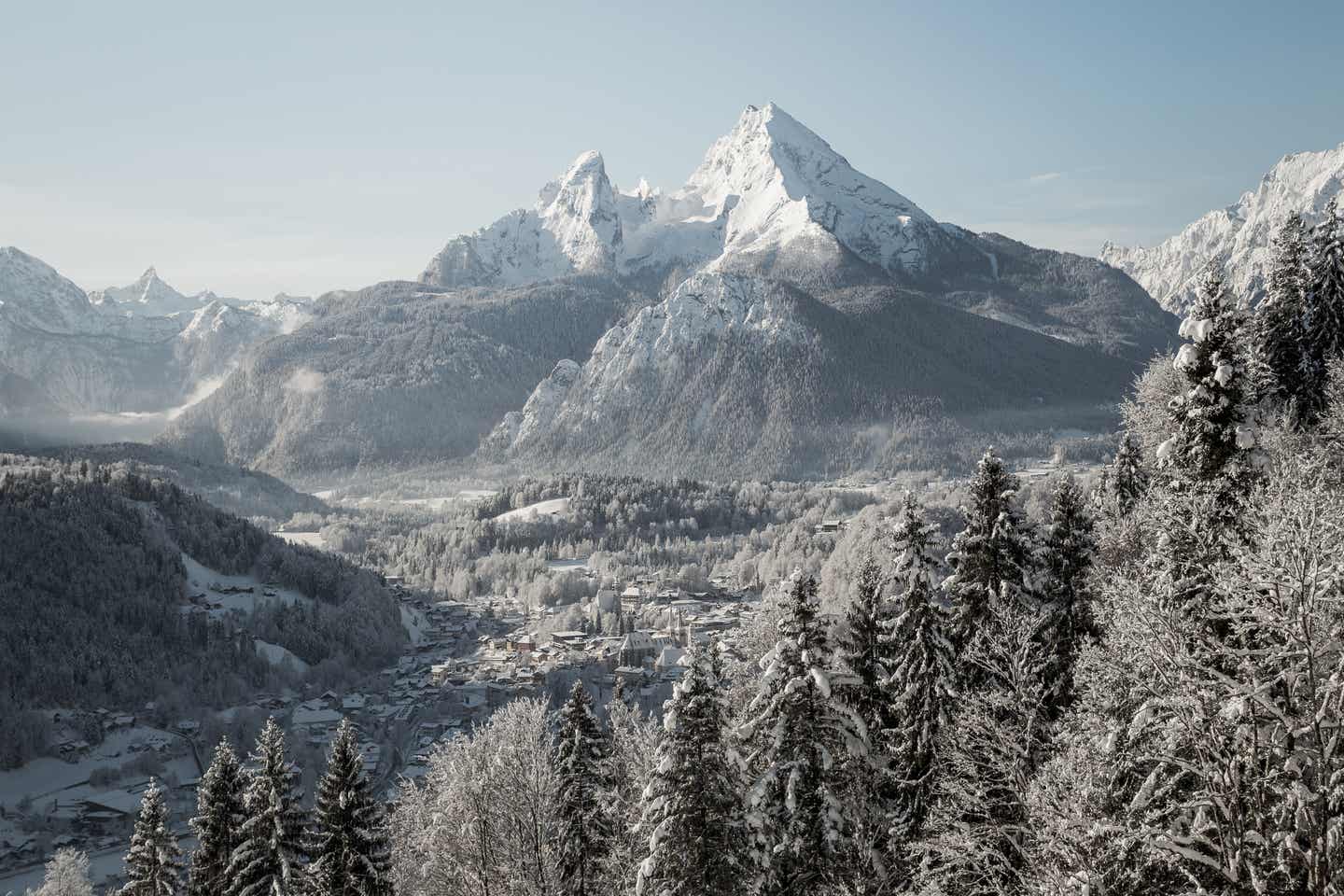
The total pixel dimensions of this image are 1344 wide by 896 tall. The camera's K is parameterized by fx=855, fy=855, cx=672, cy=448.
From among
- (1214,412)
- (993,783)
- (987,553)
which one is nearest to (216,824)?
(993,783)

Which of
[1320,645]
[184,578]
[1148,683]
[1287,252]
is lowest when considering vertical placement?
[184,578]

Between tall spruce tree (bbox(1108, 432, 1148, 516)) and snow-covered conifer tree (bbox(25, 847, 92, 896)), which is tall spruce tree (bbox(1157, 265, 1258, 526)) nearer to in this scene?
tall spruce tree (bbox(1108, 432, 1148, 516))

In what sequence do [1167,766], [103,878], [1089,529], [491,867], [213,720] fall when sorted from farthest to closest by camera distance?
[213,720] < [103,878] < [491,867] < [1089,529] < [1167,766]

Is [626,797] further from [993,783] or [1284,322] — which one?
[1284,322]

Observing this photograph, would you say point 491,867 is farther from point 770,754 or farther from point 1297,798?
point 1297,798

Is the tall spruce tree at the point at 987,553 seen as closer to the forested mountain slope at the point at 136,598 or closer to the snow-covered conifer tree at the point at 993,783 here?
the snow-covered conifer tree at the point at 993,783

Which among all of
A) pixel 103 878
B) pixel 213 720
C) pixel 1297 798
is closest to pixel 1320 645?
pixel 1297 798
